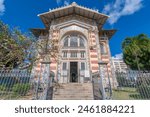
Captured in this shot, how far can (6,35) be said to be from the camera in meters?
9.54

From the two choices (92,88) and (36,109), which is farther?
(92,88)

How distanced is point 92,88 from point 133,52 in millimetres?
11123

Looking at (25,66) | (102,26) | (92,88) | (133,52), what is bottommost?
(92,88)

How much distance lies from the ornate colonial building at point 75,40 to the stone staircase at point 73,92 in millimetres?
3601

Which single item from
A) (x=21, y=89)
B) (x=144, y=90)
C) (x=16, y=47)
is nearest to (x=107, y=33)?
(x=144, y=90)

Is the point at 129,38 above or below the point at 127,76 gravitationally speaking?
above

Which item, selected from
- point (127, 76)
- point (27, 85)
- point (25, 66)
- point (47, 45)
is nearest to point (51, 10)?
point (47, 45)

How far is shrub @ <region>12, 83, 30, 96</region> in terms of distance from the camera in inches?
324

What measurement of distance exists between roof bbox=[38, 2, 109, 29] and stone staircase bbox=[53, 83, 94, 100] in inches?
369

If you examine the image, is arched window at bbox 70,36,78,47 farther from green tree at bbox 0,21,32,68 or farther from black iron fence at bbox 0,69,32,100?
black iron fence at bbox 0,69,32,100

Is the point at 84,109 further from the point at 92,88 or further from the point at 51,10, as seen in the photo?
the point at 51,10

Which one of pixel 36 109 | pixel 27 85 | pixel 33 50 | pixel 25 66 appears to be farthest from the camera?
pixel 33 50

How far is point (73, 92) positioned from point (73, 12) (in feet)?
36.0

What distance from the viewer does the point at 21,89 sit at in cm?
824
